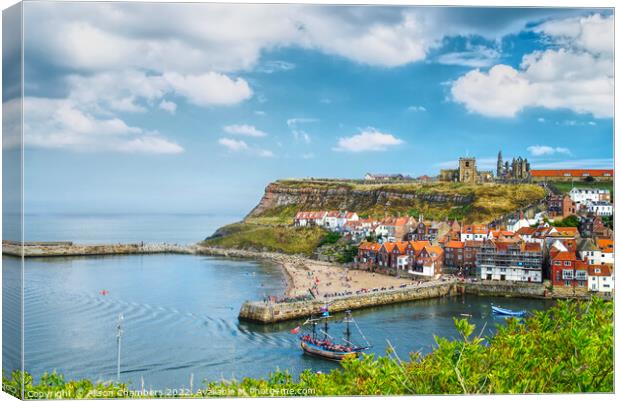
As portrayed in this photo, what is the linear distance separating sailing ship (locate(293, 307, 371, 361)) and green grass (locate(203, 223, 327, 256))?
2746mm

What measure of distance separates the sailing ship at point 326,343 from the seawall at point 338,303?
1.90 ft

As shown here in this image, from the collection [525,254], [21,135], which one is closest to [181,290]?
[525,254]

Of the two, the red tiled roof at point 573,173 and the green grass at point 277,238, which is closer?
the red tiled roof at point 573,173

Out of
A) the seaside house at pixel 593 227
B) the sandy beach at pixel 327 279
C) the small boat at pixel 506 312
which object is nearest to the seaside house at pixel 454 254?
the sandy beach at pixel 327 279

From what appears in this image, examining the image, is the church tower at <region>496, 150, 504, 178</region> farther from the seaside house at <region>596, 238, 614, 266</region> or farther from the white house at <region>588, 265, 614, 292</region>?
the white house at <region>588, 265, 614, 292</region>

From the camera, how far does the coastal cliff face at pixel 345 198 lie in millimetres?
12344

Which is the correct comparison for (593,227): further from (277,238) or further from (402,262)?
(277,238)

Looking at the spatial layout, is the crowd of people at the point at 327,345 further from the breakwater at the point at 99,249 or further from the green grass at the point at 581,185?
the breakwater at the point at 99,249

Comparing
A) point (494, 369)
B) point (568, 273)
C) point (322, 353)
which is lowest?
point (322, 353)

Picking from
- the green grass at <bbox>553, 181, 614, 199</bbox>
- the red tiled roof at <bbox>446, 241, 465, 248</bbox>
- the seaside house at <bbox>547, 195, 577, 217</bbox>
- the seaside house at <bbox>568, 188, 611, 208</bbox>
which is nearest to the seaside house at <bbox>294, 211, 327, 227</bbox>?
the red tiled roof at <bbox>446, 241, 465, 248</bbox>

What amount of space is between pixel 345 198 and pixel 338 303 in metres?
2.10

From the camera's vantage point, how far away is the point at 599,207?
10883 millimetres

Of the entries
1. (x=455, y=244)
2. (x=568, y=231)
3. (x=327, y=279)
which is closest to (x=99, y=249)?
(x=327, y=279)

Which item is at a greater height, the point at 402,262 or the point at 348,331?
the point at 402,262
